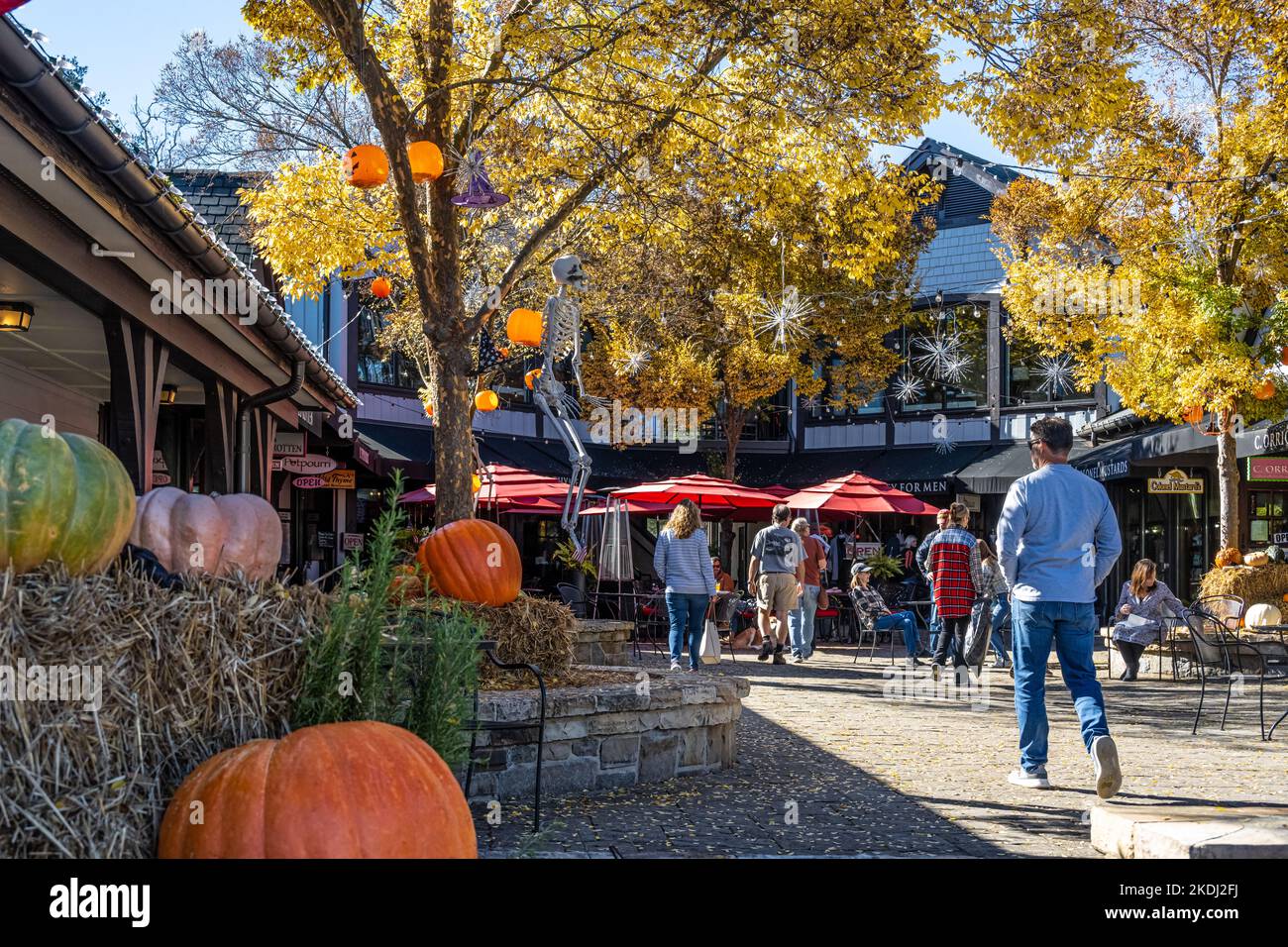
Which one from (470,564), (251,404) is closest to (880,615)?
(251,404)

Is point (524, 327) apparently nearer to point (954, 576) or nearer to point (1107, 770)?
point (954, 576)

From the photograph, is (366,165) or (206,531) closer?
(206,531)

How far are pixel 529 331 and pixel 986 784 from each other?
671 centimetres

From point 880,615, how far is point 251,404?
7.62 m

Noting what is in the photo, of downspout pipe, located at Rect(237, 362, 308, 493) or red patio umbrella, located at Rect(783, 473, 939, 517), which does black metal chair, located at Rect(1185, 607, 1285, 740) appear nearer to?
red patio umbrella, located at Rect(783, 473, 939, 517)

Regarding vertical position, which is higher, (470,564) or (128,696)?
(470,564)

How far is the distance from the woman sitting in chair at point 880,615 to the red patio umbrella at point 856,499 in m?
1.85

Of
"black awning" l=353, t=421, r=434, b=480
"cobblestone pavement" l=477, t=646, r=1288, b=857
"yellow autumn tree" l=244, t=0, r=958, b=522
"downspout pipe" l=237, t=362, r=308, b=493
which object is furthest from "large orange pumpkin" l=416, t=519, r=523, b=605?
"black awning" l=353, t=421, r=434, b=480

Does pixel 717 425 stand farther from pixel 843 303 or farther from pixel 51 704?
pixel 51 704

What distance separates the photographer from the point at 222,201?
19.0 meters

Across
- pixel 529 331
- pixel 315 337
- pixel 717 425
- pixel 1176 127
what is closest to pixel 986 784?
pixel 529 331

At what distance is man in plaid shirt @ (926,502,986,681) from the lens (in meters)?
12.2

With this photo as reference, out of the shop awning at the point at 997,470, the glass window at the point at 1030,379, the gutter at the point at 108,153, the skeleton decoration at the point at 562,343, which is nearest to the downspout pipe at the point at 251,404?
the skeleton decoration at the point at 562,343

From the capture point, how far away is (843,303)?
27828 mm
